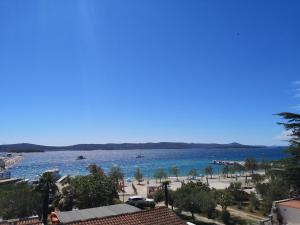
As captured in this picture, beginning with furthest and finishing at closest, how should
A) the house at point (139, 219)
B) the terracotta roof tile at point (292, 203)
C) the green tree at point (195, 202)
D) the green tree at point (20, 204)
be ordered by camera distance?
the green tree at point (195, 202), the green tree at point (20, 204), the terracotta roof tile at point (292, 203), the house at point (139, 219)

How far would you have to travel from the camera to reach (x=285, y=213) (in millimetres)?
21969

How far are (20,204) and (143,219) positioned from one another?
2408 centimetres

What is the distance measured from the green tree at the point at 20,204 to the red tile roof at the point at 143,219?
2332 centimetres

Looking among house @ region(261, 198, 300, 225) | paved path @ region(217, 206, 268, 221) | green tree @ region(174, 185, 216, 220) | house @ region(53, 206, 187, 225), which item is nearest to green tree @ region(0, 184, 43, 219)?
green tree @ region(174, 185, 216, 220)

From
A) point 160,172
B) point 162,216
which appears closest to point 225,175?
point 160,172

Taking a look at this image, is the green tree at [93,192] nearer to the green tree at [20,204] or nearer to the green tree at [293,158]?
the green tree at [20,204]

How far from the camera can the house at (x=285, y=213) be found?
2138 cm

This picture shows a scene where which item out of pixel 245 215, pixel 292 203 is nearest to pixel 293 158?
pixel 292 203

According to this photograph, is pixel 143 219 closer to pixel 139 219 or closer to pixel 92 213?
pixel 139 219

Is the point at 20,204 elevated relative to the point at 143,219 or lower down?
lower down

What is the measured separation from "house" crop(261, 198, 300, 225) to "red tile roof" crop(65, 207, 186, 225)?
7.61 meters

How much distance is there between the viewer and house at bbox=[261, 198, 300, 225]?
70.1ft

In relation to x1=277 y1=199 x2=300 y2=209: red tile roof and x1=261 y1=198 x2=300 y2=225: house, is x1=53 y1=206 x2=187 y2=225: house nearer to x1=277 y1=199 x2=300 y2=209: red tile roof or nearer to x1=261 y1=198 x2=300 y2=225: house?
x1=261 y1=198 x2=300 y2=225: house

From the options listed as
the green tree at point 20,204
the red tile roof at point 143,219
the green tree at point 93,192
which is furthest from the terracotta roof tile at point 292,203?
the green tree at point 20,204
